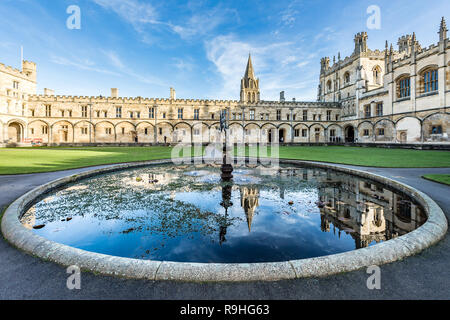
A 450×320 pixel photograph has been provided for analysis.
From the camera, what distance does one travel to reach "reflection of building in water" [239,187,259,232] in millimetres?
5280

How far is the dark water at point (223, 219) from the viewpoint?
3.71 m

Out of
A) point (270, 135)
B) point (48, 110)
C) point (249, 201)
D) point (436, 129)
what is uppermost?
point (48, 110)

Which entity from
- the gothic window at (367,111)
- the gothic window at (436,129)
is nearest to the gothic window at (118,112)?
the gothic window at (367,111)

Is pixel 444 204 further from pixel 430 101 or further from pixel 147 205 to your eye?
pixel 430 101

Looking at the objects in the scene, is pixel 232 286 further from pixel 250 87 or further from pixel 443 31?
pixel 250 87

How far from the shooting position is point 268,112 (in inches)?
1724

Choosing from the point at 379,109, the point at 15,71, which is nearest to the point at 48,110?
the point at 15,71

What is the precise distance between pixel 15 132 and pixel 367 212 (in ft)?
166

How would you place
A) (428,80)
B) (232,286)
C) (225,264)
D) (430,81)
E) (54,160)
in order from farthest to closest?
(428,80)
(430,81)
(54,160)
(225,264)
(232,286)

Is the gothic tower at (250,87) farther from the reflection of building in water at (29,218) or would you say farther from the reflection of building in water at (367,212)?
the reflection of building in water at (29,218)

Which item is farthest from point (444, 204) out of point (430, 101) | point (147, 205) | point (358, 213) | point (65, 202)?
point (430, 101)

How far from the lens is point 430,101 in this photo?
2633 cm

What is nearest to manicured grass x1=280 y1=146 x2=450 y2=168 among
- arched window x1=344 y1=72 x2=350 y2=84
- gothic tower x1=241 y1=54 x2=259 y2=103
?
arched window x1=344 y1=72 x2=350 y2=84

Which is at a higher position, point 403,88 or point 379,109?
point 403,88
